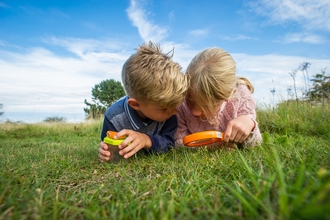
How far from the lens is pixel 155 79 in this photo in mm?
2082

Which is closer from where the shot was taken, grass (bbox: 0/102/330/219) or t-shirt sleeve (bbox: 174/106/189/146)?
grass (bbox: 0/102/330/219)

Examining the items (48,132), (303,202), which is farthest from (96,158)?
(48,132)

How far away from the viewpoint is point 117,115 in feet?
8.36

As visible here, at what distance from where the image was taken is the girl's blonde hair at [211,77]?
213cm

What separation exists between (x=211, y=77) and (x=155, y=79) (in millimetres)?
505

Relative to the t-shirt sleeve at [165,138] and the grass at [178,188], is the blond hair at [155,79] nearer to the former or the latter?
the t-shirt sleeve at [165,138]

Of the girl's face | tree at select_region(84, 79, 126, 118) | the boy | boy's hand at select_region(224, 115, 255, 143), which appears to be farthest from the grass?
tree at select_region(84, 79, 126, 118)

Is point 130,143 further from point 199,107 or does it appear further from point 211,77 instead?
point 211,77

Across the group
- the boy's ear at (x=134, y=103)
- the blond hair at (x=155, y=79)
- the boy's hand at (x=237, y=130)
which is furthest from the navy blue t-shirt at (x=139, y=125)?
the boy's hand at (x=237, y=130)

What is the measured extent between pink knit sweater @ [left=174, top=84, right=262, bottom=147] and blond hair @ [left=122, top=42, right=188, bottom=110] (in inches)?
26.7

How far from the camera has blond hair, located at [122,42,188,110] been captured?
6.84ft

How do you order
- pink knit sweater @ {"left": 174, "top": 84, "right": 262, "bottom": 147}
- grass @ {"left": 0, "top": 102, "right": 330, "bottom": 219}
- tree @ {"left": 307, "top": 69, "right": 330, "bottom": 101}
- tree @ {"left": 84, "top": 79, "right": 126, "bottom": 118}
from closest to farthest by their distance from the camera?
1. grass @ {"left": 0, "top": 102, "right": 330, "bottom": 219}
2. pink knit sweater @ {"left": 174, "top": 84, "right": 262, "bottom": 147}
3. tree @ {"left": 307, "top": 69, "right": 330, "bottom": 101}
4. tree @ {"left": 84, "top": 79, "right": 126, "bottom": 118}

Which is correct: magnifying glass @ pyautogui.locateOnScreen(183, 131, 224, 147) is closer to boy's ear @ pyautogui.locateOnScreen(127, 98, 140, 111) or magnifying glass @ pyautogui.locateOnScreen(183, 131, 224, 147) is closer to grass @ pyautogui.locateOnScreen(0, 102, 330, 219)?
grass @ pyautogui.locateOnScreen(0, 102, 330, 219)

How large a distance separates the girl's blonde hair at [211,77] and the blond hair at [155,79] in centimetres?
12
